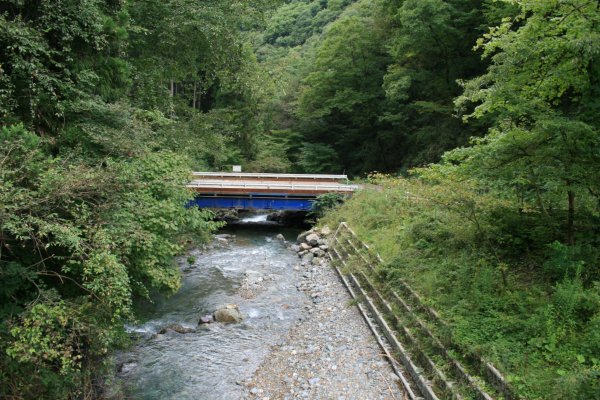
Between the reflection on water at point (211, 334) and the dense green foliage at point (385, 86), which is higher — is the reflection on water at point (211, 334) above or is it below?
below

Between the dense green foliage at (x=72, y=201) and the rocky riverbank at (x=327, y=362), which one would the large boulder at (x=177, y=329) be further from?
the rocky riverbank at (x=327, y=362)

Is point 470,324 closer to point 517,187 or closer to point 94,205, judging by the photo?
point 517,187

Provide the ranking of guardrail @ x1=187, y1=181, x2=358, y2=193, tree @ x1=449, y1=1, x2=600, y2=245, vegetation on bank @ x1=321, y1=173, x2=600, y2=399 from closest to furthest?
1. vegetation on bank @ x1=321, y1=173, x2=600, y2=399
2. tree @ x1=449, y1=1, x2=600, y2=245
3. guardrail @ x1=187, y1=181, x2=358, y2=193

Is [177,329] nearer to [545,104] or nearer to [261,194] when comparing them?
[545,104]

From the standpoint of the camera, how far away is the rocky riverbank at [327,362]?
8008mm

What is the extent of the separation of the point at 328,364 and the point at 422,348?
2064 mm

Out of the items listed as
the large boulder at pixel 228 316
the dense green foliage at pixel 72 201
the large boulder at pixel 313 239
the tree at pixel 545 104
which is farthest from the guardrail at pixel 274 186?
the tree at pixel 545 104

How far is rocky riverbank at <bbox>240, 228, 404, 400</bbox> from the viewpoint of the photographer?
315 inches

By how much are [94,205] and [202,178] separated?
1976 centimetres

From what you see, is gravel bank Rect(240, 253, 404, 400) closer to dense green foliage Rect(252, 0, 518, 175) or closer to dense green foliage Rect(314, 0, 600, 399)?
dense green foliage Rect(314, 0, 600, 399)

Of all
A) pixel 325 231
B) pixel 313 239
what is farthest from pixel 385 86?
pixel 313 239

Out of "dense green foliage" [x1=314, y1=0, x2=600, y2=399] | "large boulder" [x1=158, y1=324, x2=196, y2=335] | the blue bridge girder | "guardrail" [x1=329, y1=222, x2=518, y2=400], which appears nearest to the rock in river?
"large boulder" [x1=158, y1=324, x2=196, y2=335]

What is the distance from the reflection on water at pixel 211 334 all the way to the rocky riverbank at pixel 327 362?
1.55 ft

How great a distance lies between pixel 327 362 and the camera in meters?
9.03
